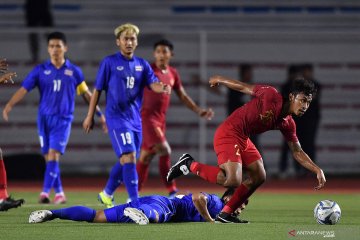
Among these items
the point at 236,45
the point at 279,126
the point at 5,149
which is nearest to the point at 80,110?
Result: the point at 5,149

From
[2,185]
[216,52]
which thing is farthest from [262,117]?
[216,52]

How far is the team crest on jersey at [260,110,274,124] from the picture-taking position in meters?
10.5

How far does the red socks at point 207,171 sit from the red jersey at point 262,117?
465 mm

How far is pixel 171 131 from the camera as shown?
21891mm

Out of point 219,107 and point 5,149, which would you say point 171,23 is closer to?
point 219,107

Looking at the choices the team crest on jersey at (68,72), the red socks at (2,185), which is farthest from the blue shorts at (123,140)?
the team crest on jersey at (68,72)

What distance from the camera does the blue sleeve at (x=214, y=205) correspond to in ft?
34.7

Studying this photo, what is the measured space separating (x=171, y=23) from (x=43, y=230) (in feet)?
43.8

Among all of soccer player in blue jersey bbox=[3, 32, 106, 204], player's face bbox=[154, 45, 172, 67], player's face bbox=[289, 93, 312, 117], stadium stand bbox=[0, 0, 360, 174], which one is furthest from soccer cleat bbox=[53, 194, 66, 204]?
stadium stand bbox=[0, 0, 360, 174]

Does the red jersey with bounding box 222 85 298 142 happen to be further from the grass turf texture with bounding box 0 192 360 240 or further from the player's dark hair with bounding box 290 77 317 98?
the grass turf texture with bounding box 0 192 360 240

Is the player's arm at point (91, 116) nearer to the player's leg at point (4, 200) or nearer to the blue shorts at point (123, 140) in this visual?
the blue shorts at point (123, 140)

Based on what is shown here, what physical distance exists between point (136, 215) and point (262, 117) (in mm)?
1742

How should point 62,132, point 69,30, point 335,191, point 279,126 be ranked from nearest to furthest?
1. point 279,126
2. point 62,132
3. point 335,191
4. point 69,30

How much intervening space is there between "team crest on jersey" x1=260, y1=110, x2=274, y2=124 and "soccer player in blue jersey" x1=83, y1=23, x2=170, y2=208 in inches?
85.3
